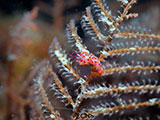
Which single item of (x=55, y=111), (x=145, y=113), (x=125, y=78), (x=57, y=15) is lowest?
(x=145, y=113)

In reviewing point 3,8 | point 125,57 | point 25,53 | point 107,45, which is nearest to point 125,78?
point 125,57

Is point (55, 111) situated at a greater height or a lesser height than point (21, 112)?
lesser

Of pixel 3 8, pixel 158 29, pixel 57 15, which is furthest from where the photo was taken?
pixel 3 8

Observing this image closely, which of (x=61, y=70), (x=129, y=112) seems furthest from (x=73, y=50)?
(x=129, y=112)

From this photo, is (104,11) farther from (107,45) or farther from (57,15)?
(57,15)

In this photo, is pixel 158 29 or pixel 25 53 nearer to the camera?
pixel 158 29

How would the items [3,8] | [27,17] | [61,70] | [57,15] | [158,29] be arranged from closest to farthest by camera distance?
[61,70], [158,29], [27,17], [57,15], [3,8]
